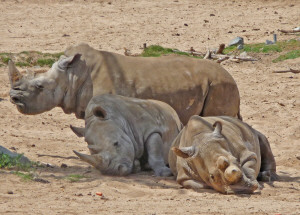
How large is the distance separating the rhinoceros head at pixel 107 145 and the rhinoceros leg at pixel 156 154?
38cm

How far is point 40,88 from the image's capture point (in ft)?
42.4

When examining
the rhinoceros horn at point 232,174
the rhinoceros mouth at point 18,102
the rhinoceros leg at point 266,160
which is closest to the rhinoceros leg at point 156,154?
the rhinoceros leg at point 266,160

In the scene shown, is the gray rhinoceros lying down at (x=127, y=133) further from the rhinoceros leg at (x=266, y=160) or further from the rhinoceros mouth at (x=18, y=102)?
the rhinoceros mouth at (x=18, y=102)

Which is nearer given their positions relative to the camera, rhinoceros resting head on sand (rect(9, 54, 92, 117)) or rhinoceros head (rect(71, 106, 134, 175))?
rhinoceros head (rect(71, 106, 134, 175))

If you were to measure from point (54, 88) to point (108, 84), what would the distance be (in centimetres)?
76

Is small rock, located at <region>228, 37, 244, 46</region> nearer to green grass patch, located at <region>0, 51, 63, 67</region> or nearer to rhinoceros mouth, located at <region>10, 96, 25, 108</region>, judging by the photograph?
green grass patch, located at <region>0, 51, 63, 67</region>

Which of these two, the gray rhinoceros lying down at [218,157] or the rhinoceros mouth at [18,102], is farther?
the rhinoceros mouth at [18,102]

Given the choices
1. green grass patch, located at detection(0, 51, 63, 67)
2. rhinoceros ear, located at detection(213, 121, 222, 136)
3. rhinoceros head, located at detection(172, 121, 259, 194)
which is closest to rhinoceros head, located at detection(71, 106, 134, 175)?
rhinoceros head, located at detection(172, 121, 259, 194)

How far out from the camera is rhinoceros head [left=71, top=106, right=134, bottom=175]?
35.6ft

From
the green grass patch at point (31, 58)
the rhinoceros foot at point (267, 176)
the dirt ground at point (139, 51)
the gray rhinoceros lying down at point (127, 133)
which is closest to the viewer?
the dirt ground at point (139, 51)

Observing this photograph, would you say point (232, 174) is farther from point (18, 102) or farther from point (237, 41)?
point (237, 41)

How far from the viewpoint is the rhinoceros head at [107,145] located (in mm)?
10859

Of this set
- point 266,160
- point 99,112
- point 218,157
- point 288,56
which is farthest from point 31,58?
point 218,157

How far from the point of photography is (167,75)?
1319 cm
